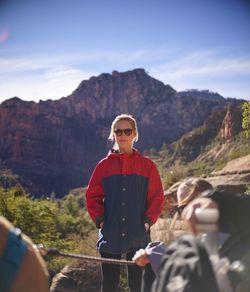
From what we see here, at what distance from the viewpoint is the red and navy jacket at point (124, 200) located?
3549 mm

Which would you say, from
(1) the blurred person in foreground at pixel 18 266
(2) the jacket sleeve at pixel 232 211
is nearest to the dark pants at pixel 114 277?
(2) the jacket sleeve at pixel 232 211

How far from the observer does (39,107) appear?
115812 millimetres

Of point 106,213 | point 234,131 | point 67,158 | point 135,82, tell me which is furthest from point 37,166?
point 106,213

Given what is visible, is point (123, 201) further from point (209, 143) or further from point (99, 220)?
point (209, 143)

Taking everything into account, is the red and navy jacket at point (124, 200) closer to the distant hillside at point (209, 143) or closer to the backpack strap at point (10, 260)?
the backpack strap at point (10, 260)

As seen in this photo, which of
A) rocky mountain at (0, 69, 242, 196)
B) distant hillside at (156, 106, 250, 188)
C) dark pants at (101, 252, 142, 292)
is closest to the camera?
dark pants at (101, 252, 142, 292)

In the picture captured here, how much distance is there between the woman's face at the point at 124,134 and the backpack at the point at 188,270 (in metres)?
2.13

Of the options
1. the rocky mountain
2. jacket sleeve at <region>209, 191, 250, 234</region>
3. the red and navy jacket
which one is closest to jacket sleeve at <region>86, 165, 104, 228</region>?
the red and navy jacket

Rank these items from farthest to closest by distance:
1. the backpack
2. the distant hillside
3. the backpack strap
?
the distant hillside → the backpack → the backpack strap

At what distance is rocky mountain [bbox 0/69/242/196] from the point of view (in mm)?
105875

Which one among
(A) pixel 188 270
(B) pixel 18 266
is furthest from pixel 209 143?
(B) pixel 18 266

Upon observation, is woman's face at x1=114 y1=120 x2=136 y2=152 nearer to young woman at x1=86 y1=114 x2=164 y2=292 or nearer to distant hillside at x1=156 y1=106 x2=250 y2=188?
young woman at x1=86 y1=114 x2=164 y2=292

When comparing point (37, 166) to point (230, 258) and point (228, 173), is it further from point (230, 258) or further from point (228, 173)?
point (230, 258)

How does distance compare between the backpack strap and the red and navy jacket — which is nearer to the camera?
the backpack strap
